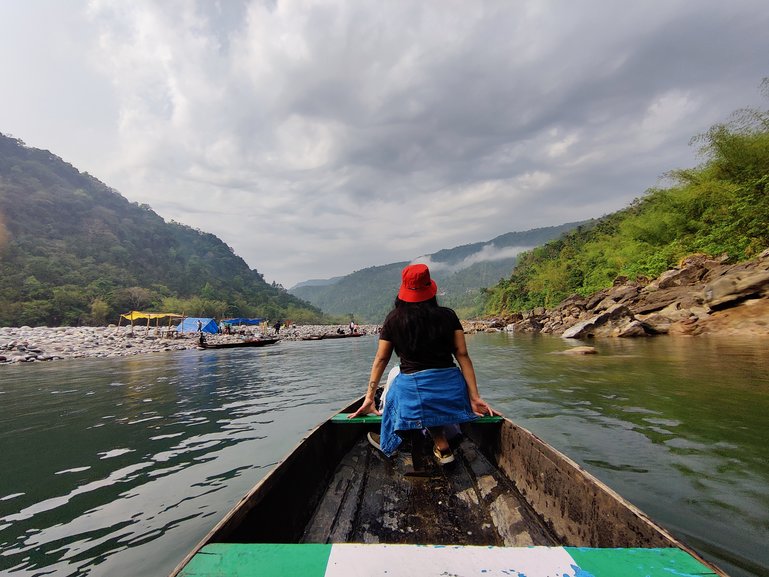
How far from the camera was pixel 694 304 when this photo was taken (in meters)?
19.6

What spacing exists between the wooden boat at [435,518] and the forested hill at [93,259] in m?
55.8

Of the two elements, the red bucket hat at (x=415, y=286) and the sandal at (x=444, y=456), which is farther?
the sandal at (x=444, y=456)

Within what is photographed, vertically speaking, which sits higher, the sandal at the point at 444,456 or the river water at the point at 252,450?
the sandal at the point at 444,456

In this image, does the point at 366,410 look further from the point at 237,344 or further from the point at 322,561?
the point at 237,344

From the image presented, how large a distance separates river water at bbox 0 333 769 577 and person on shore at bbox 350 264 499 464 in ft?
6.46

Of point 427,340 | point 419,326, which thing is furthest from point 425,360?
point 419,326

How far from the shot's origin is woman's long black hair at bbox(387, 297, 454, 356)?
304 centimetres

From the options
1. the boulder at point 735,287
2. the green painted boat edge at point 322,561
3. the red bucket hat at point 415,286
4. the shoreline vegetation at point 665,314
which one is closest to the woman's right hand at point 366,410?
the red bucket hat at point 415,286

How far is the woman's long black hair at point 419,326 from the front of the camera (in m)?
3.04

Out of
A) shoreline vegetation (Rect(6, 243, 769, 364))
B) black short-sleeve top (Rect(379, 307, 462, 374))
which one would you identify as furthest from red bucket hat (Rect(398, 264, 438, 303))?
shoreline vegetation (Rect(6, 243, 769, 364))

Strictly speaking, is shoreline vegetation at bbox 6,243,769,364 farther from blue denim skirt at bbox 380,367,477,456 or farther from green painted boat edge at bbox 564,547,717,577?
green painted boat edge at bbox 564,547,717,577

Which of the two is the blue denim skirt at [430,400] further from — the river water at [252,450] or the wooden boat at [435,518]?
the river water at [252,450]

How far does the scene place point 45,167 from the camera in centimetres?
10075

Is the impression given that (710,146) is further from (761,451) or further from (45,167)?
(45,167)
